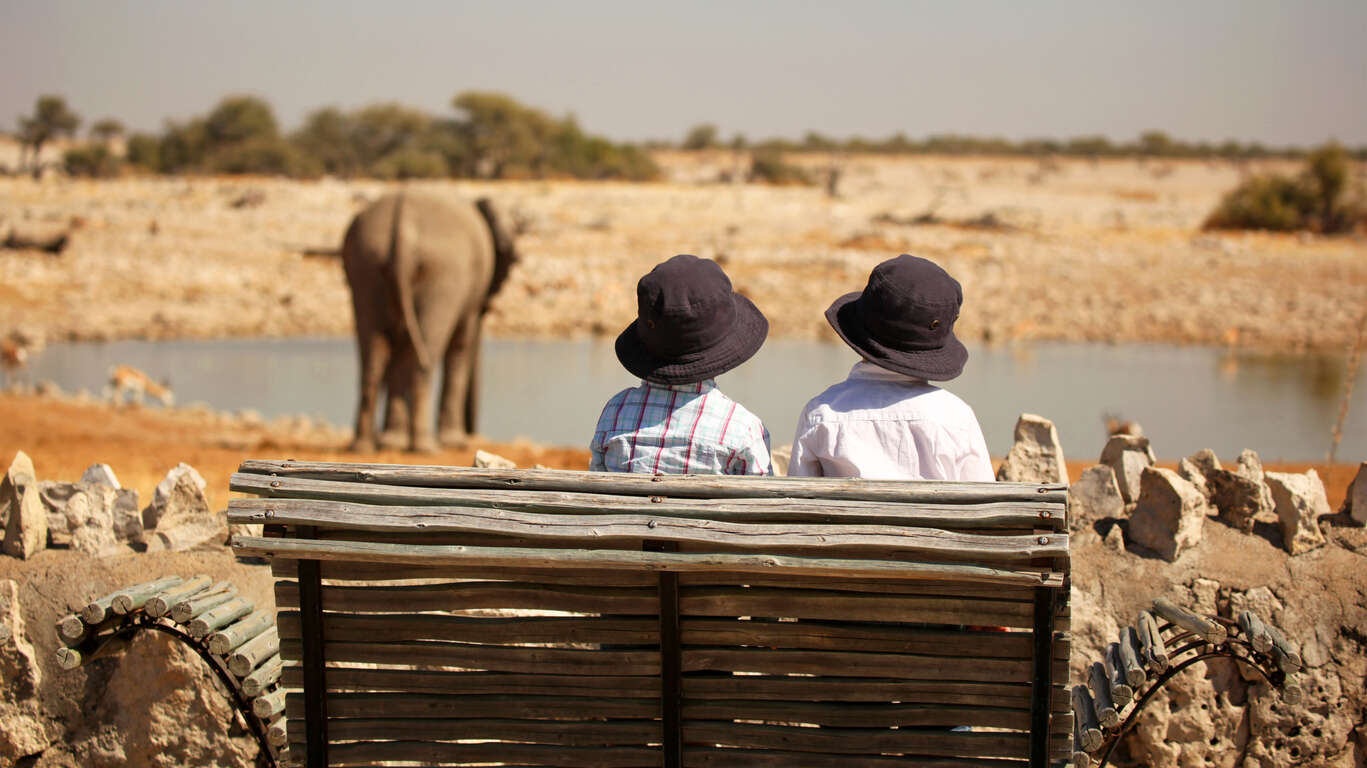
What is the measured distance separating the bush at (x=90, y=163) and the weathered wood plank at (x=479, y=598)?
1702 inches

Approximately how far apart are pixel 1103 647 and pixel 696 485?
178 cm

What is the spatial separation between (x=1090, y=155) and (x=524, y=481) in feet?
243

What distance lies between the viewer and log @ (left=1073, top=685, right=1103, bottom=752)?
2863 mm

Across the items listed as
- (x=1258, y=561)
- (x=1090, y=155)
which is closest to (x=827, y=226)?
(x=1258, y=561)

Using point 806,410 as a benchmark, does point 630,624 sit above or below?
below

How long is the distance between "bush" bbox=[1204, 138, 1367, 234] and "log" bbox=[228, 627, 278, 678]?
27663 mm

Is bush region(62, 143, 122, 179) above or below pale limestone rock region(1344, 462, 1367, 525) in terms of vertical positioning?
above

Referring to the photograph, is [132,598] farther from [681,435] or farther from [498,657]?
[681,435]

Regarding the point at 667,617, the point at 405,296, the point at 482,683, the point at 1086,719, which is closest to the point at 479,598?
the point at 482,683

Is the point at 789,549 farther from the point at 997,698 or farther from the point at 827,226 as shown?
the point at 827,226

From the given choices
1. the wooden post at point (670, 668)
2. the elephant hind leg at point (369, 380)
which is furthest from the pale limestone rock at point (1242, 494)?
the elephant hind leg at point (369, 380)

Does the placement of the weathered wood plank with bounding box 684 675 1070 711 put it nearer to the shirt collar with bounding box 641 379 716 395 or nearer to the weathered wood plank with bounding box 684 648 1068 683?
the weathered wood plank with bounding box 684 648 1068 683

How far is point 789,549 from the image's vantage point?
2.50 m

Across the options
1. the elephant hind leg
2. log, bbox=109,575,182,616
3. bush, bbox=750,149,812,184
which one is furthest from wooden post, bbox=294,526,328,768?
bush, bbox=750,149,812,184
